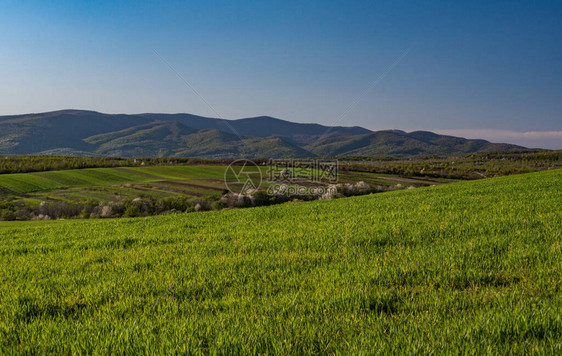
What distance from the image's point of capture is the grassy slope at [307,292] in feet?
11.6

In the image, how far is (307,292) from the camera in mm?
4918

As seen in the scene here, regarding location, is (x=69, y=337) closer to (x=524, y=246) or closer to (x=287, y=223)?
(x=524, y=246)

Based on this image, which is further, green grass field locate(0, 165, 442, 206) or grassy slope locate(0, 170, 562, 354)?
green grass field locate(0, 165, 442, 206)

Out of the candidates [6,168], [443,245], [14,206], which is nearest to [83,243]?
[443,245]

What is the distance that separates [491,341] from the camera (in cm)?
331

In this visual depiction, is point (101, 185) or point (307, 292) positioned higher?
point (307, 292)

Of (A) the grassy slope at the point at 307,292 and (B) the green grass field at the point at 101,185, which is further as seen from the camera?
(B) the green grass field at the point at 101,185

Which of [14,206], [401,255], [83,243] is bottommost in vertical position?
[14,206]

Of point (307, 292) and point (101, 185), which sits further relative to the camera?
point (101, 185)

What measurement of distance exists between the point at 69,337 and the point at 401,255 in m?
5.33

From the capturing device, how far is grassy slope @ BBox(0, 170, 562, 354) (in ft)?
11.6

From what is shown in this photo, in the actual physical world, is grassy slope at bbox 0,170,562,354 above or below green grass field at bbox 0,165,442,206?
above

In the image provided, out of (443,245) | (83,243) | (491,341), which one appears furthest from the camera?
(83,243)

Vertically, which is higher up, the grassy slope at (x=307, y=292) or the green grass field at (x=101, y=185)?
the grassy slope at (x=307, y=292)
